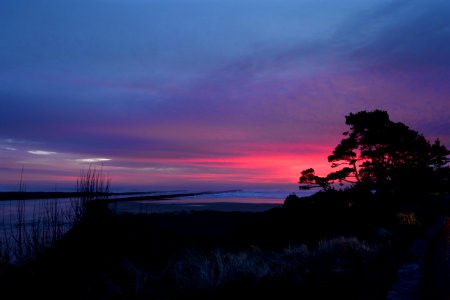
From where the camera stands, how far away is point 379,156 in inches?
1126

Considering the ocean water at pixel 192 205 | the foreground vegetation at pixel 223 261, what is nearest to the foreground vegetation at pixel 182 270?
the foreground vegetation at pixel 223 261

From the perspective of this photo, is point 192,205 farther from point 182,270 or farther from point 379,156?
point 182,270

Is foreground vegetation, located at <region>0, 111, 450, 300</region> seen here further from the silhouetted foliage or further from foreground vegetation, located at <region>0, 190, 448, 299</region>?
the silhouetted foliage

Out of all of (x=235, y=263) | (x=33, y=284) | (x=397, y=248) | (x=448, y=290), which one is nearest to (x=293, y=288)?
(x=235, y=263)

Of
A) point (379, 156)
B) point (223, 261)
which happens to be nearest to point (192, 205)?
point (379, 156)

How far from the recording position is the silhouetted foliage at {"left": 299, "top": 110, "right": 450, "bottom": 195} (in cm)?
2769

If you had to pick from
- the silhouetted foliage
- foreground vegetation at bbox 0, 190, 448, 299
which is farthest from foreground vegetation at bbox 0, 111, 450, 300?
the silhouetted foliage

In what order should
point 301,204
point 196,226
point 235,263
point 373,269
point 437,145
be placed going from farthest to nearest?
point 437,145 < point 196,226 < point 301,204 < point 373,269 < point 235,263

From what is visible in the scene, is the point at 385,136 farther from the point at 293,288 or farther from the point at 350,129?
the point at 293,288

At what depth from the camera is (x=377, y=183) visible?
1119 inches

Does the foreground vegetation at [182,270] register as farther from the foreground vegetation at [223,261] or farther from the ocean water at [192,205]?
the ocean water at [192,205]

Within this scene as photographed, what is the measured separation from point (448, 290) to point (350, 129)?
24.0m

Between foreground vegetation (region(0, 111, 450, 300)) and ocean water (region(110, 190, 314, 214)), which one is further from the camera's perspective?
ocean water (region(110, 190, 314, 214))

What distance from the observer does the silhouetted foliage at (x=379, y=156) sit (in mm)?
27688
